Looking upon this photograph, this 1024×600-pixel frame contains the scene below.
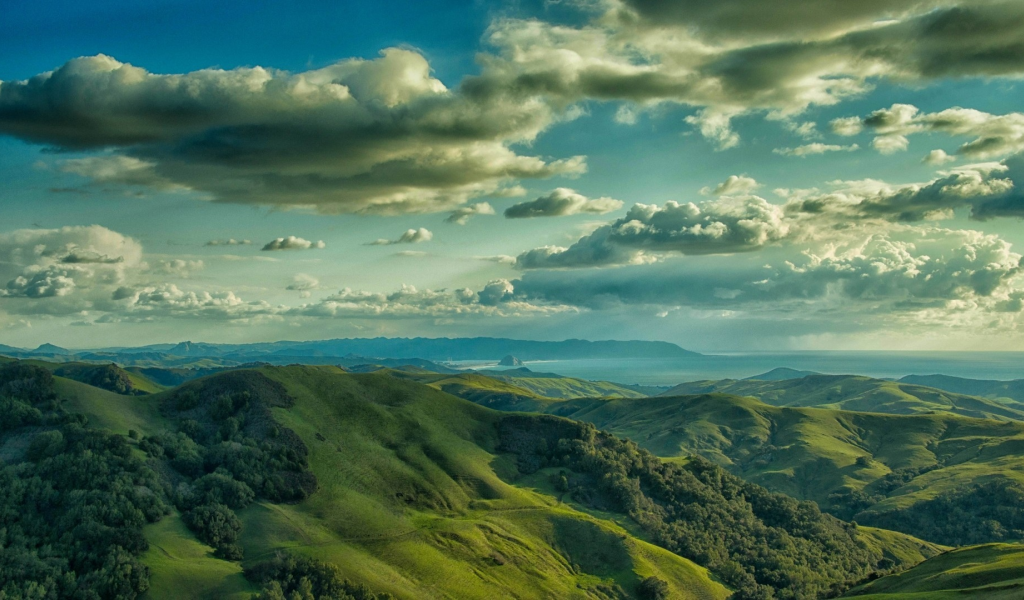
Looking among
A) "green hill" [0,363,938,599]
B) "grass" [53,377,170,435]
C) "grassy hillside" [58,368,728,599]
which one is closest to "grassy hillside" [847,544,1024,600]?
"green hill" [0,363,938,599]

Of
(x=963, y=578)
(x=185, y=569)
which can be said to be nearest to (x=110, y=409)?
(x=185, y=569)

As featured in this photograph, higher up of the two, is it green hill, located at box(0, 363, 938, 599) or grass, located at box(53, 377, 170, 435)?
grass, located at box(53, 377, 170, 435)

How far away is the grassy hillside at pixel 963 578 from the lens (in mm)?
86319

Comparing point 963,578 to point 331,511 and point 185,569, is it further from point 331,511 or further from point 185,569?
point 185,569

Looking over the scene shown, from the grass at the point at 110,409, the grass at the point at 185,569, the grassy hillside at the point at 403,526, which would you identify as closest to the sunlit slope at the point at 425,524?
the grassy hillside at the point at 403,526

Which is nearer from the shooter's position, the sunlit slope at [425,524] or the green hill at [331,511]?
the green hill at [331,511]

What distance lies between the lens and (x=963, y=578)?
104562mm

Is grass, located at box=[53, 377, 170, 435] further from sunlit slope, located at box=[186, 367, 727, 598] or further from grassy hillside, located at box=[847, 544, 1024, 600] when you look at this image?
grassy hillside, located at box=[847, 544, 1024, 600]

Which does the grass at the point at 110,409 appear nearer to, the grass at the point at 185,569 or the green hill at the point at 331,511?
the green hill at the point at 331,511

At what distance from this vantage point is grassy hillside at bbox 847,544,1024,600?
86.3 meters

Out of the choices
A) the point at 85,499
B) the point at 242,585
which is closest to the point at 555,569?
the point at 242,585

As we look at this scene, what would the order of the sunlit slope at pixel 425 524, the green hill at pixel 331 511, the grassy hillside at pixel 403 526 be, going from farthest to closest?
the sunlit slope at pixel 425 524 → the grassy hillside at pixel 403 526 → the green hill at pixel 331 511

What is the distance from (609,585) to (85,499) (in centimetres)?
10644

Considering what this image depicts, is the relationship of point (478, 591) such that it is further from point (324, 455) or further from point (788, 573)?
point (788, 573)
